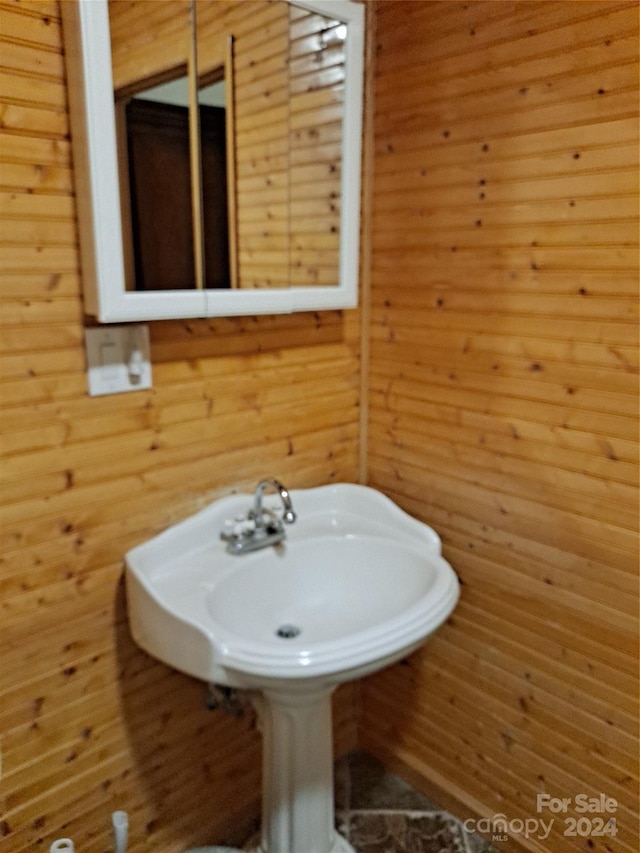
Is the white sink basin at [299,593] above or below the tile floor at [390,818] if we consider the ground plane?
above

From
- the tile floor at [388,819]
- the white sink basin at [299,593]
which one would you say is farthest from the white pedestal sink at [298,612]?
the tile floor at [388,819]

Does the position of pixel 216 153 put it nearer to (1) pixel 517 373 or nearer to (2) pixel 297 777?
(1) pixel 517 373

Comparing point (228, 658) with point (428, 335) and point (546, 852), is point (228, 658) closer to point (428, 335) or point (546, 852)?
point (428, 335)

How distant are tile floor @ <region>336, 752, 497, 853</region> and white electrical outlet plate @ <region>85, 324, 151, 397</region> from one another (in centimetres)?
128

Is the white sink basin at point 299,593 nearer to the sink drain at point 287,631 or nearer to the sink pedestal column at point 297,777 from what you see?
the sink drain at point 287,631

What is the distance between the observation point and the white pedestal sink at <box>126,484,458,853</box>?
1.16 meters

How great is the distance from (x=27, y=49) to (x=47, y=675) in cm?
116

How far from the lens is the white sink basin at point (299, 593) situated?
116 centimetres

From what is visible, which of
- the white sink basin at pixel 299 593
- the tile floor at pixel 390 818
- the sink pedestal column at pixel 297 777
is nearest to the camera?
the white sink basin at pixel 299 593

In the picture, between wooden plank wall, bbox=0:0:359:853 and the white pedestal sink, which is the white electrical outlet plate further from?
the white pedestal sink

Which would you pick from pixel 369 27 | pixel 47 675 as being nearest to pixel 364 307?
pixel 369 27

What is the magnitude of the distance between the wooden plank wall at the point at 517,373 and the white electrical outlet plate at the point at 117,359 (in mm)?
663

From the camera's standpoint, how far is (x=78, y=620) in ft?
4.45

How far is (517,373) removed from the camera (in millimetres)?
1453
